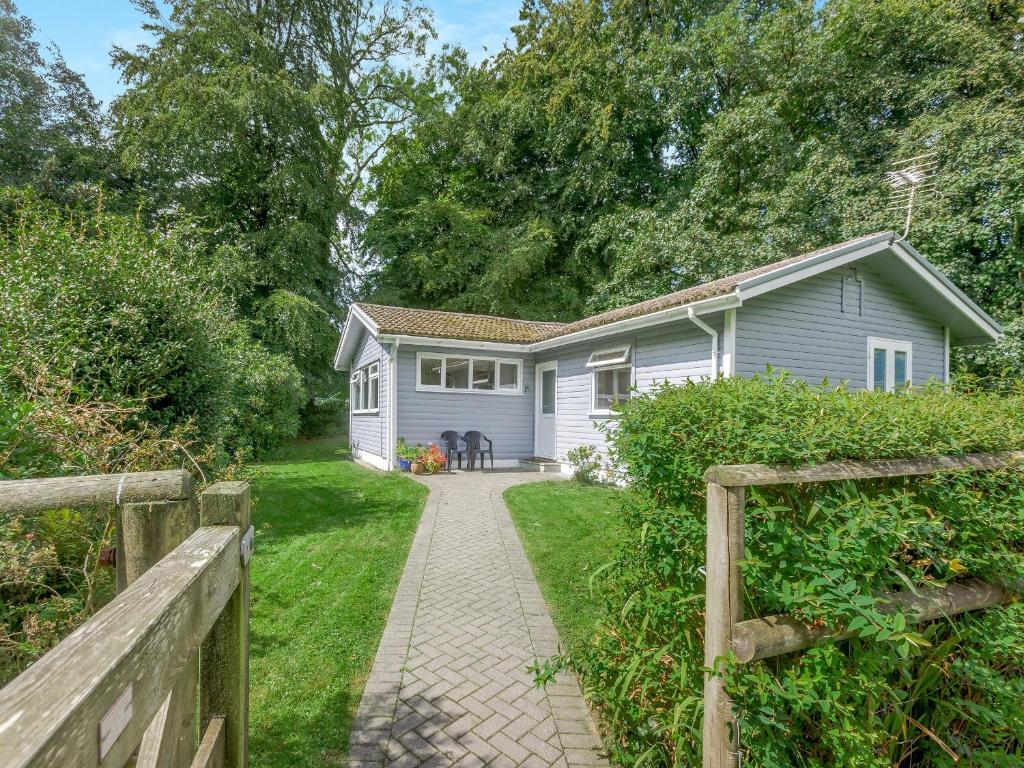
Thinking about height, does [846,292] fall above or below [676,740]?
above

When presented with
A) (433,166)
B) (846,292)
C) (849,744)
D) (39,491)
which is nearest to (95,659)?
(39,491)

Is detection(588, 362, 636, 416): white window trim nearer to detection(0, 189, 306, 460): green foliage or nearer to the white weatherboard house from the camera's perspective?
the white weatherboard house

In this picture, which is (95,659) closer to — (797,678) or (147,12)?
(797,678)

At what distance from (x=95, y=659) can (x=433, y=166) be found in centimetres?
2525

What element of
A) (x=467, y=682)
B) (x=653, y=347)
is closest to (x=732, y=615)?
(x=467, y=682)

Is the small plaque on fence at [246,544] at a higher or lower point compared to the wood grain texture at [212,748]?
higher

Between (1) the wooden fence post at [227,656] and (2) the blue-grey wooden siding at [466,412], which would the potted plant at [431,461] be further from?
(1) the wooden fence post at [227,656]

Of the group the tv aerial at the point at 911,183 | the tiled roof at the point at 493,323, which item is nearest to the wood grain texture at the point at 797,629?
the tiled roof at the point at 493,323

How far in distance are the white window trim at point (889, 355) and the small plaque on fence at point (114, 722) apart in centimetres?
1185

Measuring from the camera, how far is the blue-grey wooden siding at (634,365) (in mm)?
8547

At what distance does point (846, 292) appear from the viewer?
9344mm

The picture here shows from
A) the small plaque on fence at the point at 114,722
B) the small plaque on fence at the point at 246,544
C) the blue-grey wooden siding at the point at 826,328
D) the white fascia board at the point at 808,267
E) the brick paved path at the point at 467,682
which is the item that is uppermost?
the white fascia board at the point at 808,267

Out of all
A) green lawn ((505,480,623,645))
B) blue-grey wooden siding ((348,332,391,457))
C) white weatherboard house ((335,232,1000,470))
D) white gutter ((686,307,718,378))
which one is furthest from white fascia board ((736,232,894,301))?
blue-grey wooden siding ((348,332,391,457))

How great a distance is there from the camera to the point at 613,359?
10211 mm
